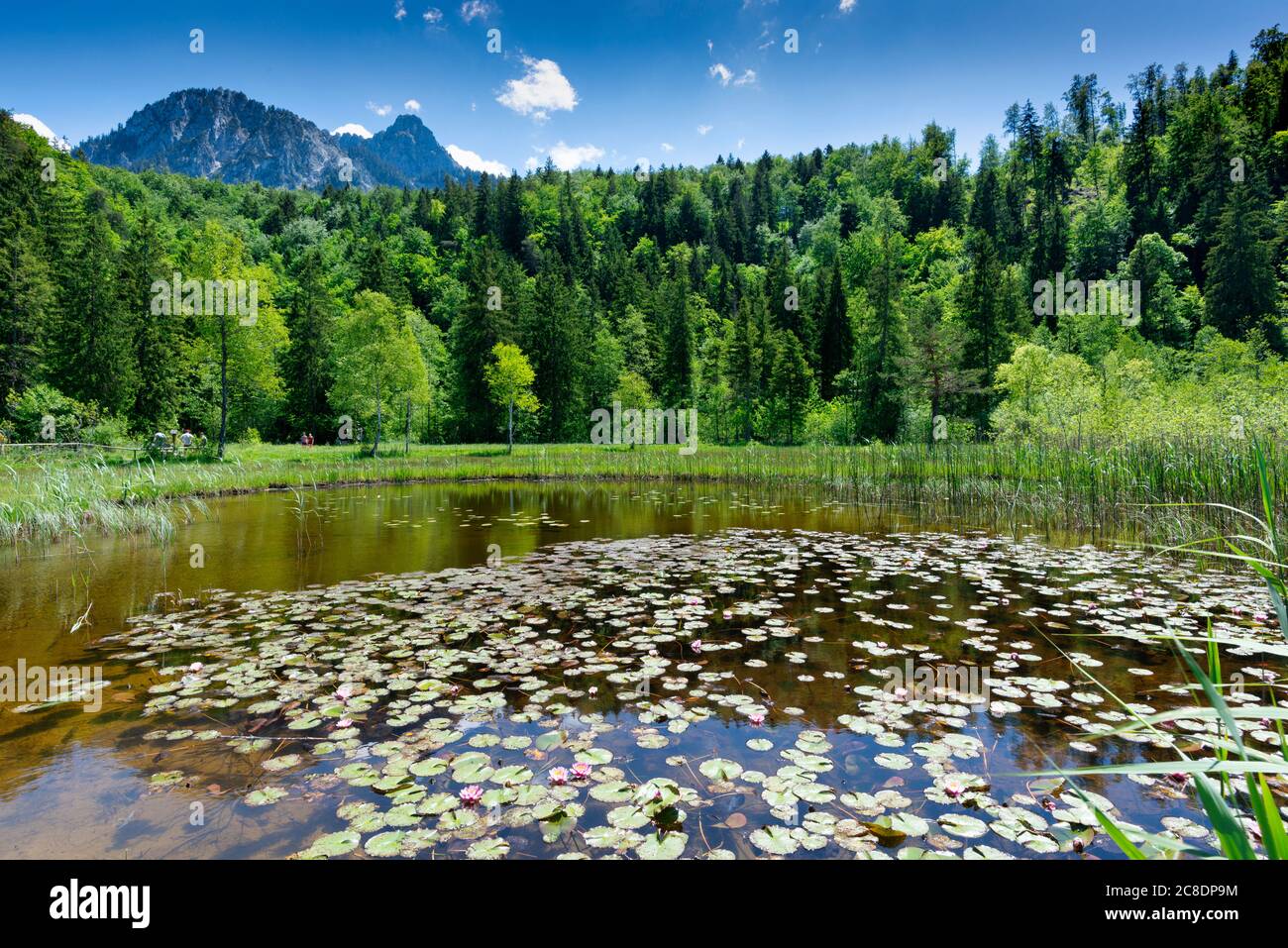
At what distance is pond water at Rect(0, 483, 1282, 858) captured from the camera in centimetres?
332

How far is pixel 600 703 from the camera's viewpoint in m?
4.92

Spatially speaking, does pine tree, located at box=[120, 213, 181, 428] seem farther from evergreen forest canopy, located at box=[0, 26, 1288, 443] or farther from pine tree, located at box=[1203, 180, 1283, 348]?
pine tree, located at box=[1203, 180, 1283, 348]

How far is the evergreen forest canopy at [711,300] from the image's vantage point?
116 ft

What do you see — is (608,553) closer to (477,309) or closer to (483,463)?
(483,463)

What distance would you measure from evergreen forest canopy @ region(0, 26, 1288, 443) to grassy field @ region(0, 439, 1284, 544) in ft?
4.83

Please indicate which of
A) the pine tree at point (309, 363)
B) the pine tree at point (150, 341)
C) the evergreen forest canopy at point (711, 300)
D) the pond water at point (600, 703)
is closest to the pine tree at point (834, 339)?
the evergreen forest canopy at point (711, 300)

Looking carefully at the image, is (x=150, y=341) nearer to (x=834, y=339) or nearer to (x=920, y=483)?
(x=920, y=483)

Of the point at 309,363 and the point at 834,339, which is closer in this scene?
the point at 309,363

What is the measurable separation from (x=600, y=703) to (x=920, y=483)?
1477cm

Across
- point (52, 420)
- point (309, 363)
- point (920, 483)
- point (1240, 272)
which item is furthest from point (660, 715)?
point (1240, 272)

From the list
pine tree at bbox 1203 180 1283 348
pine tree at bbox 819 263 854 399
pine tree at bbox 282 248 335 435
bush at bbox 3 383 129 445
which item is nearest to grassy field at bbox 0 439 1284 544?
bush at bbox 3 383 129 445

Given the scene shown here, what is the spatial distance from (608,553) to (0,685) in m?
7.37
